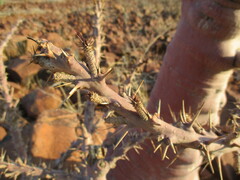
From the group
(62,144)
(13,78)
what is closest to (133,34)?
(13,78)

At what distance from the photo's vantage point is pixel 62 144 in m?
1.91

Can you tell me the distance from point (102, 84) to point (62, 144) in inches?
64.9

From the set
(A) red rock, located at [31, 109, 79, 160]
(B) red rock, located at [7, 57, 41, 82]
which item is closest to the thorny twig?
(A) red rock, located at [31, 109, 79, 160]

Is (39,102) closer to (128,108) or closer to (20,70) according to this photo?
(20,70)

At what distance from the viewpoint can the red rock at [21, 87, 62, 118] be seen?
2.49 m

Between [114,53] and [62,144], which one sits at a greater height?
[114,53]

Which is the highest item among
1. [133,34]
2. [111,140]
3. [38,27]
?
[38,27]

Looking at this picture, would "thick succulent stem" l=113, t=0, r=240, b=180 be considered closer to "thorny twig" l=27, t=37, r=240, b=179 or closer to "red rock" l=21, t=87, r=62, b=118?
"thorny twig" l=27, t=37, r=240, b=179

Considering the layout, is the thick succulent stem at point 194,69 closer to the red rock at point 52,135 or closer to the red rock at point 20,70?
the red rock at point 52,135

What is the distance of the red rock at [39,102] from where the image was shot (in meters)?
2.49

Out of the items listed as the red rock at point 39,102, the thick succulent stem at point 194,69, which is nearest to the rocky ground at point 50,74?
the red rock at point 39,102

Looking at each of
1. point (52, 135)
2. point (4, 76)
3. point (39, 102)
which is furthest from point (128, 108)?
point (39, 102)

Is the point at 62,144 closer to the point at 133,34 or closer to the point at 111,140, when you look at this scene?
the point at 111,140

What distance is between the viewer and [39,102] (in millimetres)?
2498
